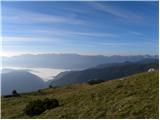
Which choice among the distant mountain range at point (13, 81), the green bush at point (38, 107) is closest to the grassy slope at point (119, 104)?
the green bush at point (38, 107)

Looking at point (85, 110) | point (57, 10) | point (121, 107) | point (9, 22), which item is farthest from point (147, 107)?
point (9, 22)

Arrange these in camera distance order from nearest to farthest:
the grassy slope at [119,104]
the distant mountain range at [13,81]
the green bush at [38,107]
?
the grassy slope at [119,104]
the green bush at [38,107]
the distant mountain range at [13,81]

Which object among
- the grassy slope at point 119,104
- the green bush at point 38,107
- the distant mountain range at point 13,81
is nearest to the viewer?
the grassy slope at point 119,104

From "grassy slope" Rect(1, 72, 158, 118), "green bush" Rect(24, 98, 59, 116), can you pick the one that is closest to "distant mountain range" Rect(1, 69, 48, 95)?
"green bush" Rect(24, 98, 59, 116)

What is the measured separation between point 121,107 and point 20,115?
610 centimetres

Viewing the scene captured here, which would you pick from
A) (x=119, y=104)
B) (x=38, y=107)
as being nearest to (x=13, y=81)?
(x=38, y=107)

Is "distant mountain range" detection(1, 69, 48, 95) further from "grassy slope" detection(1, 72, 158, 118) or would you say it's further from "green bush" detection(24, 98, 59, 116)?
"grassy slope" detection(1, 72, 158, 118)

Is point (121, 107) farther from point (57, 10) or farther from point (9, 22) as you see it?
point (9, 22)

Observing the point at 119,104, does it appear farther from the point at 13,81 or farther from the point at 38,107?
the point at 13,81

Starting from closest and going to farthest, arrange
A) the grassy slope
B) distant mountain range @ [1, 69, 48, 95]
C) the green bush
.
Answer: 1. the grassy slope
2. the green bush
3. distant mountain range @ [1, 69, 48, 95]

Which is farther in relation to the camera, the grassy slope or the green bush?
the green bush

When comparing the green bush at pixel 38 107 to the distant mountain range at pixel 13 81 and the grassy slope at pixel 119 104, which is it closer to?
the grassy slope at pixel 119 104

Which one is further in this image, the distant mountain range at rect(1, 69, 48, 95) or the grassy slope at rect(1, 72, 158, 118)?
the distant mountain range at rect(1, 69, 48, 95)

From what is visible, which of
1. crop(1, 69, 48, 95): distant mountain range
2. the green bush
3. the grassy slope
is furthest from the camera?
crop(1, 69, 48, 95): distant mountain range
